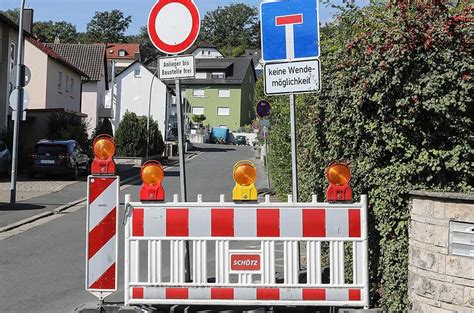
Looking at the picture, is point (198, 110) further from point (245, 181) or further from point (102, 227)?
point (245, 181)

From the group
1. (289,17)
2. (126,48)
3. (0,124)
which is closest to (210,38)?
(126,48)

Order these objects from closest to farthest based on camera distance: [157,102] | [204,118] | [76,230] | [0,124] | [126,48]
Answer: [76,230] < [0,124] < [157,102] < [204,118] < [126,48]

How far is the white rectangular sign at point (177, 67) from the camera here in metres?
6.48

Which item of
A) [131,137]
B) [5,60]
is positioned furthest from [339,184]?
[131,137]

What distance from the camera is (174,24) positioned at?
651 cm

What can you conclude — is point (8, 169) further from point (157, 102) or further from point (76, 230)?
point (157, 102)

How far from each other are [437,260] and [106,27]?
140889 millimetres

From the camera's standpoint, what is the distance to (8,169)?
27.1 m

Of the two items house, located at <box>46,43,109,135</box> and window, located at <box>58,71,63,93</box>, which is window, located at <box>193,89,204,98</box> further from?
window, located at <box>58,71,63,93</box>

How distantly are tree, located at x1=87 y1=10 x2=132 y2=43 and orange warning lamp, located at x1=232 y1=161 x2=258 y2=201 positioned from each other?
137 meters

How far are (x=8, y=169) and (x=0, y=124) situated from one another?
280 inches

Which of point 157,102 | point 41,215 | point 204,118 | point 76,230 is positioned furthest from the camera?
point 204,118

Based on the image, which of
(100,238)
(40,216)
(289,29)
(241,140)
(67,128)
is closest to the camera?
(100,238)

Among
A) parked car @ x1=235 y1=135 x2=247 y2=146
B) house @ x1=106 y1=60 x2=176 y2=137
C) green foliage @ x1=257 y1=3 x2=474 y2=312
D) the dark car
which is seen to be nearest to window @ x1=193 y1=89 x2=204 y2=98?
parked car @ x1=235 y1=135 x2=247 y2=146
